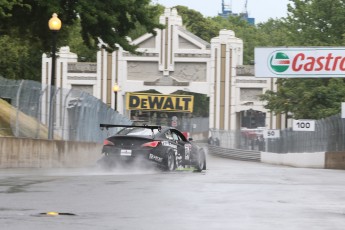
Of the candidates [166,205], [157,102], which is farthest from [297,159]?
[157,102]

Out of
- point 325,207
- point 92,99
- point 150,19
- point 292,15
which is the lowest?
point 325,207

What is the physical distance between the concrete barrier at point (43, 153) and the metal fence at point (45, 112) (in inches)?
14.8

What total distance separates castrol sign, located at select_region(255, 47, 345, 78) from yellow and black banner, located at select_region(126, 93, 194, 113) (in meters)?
34.2

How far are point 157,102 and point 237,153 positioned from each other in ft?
58.8

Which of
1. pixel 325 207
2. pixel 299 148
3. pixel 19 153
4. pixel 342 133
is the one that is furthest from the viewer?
pixel 299 148

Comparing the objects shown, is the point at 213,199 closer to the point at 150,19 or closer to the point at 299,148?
the point at 150,19

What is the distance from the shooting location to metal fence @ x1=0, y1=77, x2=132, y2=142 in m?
24.9

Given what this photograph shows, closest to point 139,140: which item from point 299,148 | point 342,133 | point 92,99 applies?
point 92,99

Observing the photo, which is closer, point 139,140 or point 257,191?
point 257,191

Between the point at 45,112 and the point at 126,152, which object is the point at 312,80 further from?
the point at 126,152

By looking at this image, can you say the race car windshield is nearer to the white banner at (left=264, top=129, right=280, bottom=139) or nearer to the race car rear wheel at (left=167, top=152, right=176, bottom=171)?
the race car rear wheel at (left=167, top=152, right=176, bottom=171)

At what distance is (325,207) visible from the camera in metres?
12.3

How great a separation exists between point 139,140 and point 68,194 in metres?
8.51

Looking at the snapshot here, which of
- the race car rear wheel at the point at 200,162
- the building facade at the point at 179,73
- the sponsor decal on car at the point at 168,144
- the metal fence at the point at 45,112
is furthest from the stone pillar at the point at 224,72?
the sponsor decal on car at the point at 168,144
